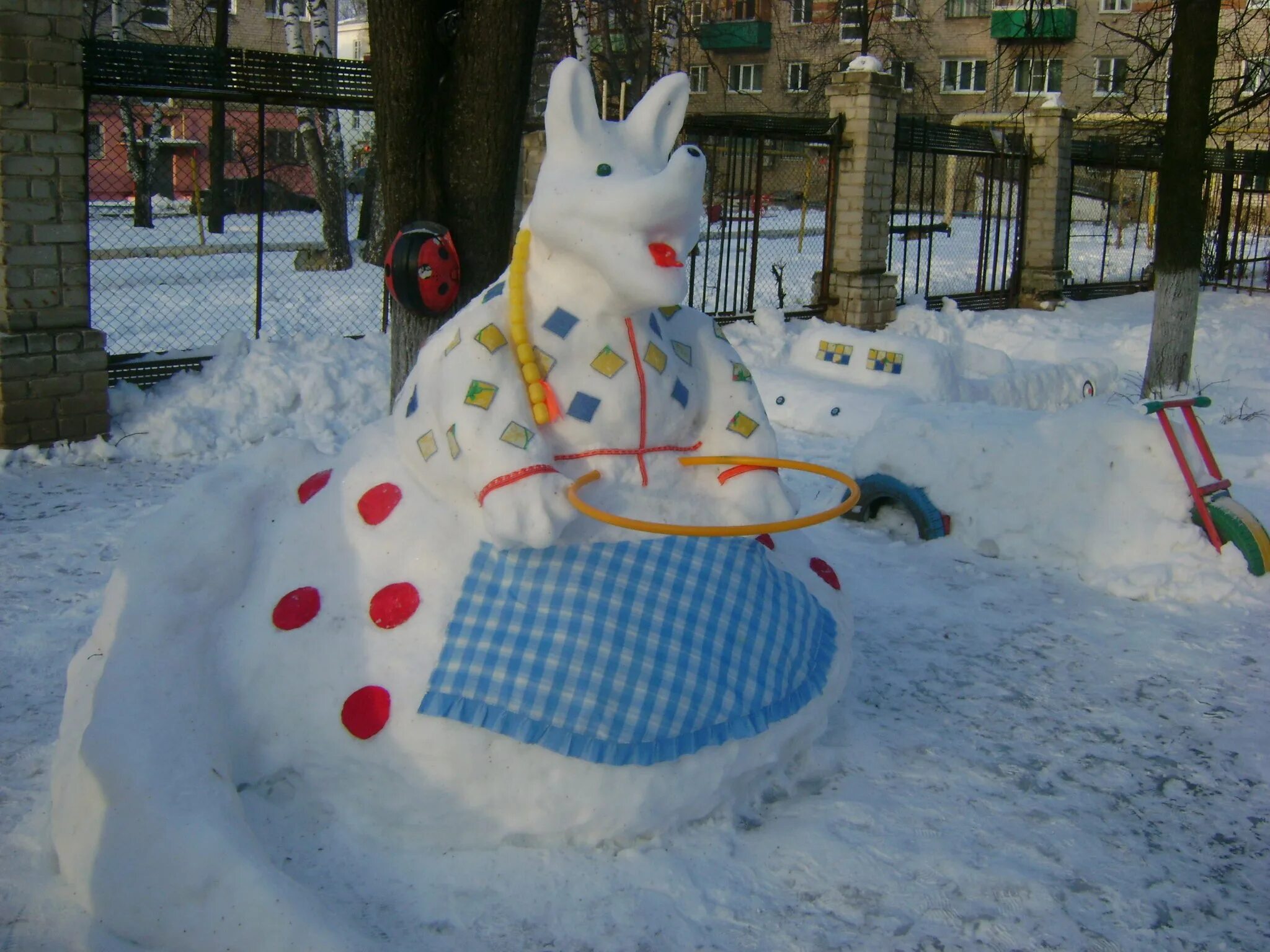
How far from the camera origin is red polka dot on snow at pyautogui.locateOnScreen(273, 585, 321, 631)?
10.8 feet

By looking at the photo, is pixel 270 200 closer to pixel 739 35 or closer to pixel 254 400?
pixel 254 400

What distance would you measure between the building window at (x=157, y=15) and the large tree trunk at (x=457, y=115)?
18.0 m

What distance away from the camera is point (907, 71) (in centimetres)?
3541

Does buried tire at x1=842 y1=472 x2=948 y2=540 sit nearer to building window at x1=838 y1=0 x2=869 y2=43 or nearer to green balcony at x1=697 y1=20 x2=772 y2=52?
building window at x1=838 y1=0 x2=869 y2=43

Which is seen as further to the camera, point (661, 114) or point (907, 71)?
point (907, 71)

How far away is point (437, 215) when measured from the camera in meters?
5.53

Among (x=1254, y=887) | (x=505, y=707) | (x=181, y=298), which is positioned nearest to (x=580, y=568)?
(x=505, y=707)

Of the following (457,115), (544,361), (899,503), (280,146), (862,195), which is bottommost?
(899,503)

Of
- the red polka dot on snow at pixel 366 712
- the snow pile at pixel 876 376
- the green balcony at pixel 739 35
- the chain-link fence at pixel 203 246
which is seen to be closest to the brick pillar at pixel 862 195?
the snow pile at pixel 876 376

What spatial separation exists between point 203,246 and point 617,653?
51.5ft

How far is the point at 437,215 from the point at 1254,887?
420 centimetres

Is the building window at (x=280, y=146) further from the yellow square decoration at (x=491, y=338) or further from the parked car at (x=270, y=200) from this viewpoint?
the yellow square decoration at (x=491, y=338)

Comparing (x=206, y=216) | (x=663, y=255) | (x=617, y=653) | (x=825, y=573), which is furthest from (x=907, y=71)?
(x=617, y=653)

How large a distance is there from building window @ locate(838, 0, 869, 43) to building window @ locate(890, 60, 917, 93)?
1.28 metres
